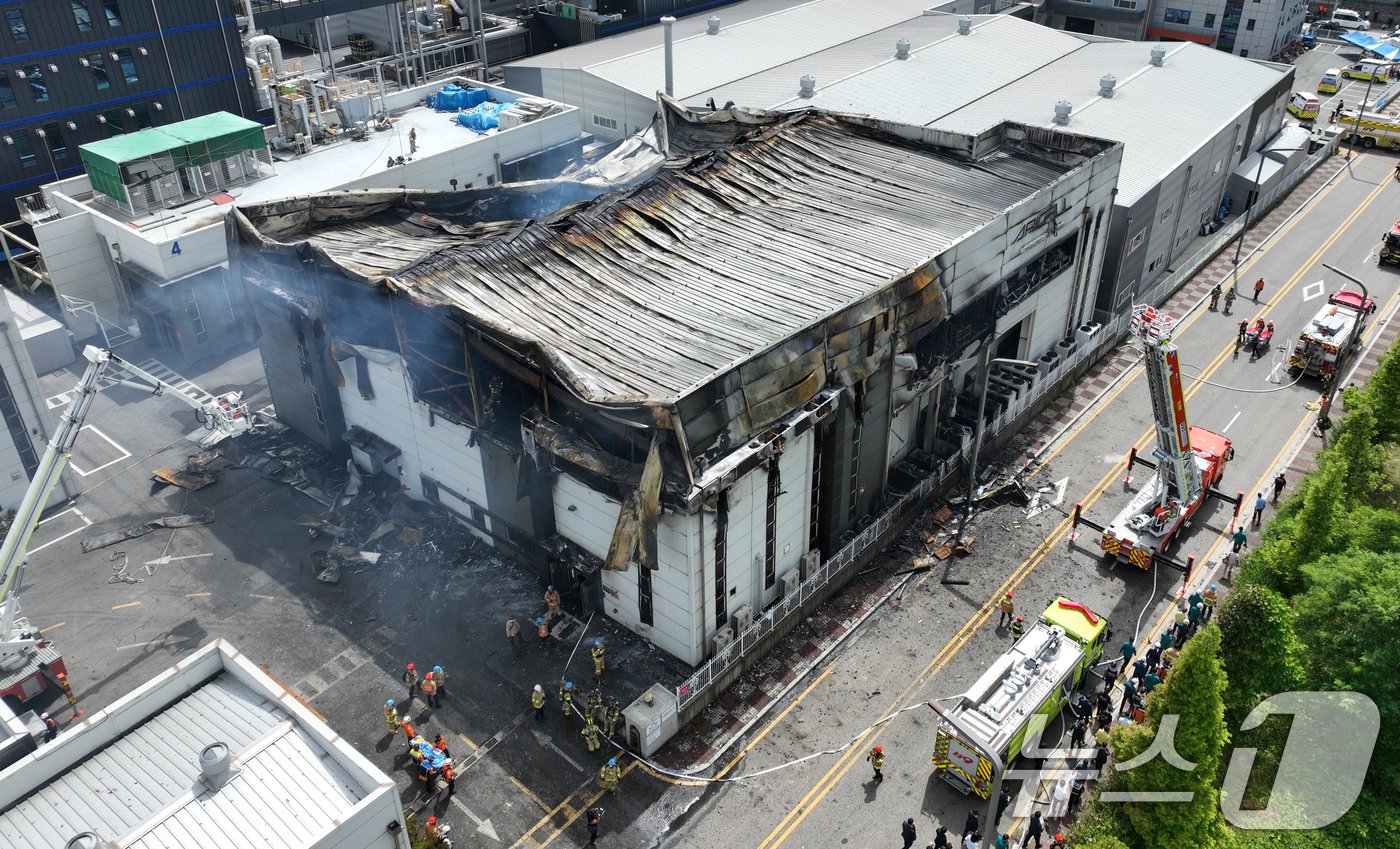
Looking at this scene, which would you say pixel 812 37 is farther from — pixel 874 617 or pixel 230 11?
pixel 874 617

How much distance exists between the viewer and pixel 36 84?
55844mm

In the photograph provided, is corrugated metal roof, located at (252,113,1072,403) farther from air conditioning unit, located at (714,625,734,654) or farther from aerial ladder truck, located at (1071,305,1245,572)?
aerial ladder truck, located at (1071,305,1245,572)

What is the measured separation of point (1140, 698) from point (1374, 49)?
8907 centimetres

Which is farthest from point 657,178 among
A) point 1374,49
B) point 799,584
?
point 1374,49

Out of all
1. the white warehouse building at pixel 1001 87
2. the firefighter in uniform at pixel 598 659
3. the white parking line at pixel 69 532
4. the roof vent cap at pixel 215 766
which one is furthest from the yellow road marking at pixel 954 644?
the white parking line at pixel 69 532

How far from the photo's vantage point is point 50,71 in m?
56.1

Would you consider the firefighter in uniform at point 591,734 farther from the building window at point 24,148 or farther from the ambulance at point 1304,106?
the ambulance at point 1304,106

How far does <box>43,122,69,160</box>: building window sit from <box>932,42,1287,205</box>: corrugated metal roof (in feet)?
159

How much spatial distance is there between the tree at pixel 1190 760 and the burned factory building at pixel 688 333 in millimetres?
13065

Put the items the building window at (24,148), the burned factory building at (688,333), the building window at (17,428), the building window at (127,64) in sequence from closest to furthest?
1. the burned factory building at (688,333)
2. the building window at (17,428)
3. the building window at (24,148)
4. the building window at (127,64)

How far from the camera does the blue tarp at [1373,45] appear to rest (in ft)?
313

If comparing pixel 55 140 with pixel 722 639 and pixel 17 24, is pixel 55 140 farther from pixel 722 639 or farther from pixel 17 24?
pixel 722 639

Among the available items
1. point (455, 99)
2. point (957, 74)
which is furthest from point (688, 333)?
point (957, 74)

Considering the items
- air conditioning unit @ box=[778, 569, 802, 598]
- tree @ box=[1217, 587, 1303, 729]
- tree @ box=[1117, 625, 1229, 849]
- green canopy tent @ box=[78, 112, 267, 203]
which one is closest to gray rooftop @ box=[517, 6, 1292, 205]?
green canopy tent @ box=[78, 112, 267, 203]
